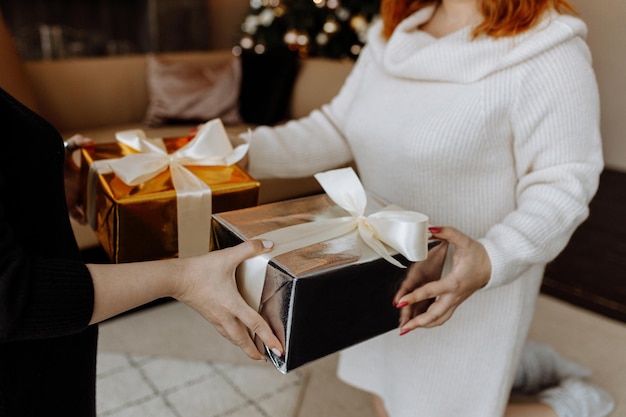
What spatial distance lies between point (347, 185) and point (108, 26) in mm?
4154

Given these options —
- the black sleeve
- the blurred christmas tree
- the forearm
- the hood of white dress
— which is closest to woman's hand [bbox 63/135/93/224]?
the black sleeve

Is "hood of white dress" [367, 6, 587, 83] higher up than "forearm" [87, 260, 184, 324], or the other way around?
"hood of white dress" [367, 6, 587, 83]

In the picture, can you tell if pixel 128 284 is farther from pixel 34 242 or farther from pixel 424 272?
pixel 424 272

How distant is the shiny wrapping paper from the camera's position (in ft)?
2.16

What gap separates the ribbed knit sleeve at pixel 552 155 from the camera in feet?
2.92

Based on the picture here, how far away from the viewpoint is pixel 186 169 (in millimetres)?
901

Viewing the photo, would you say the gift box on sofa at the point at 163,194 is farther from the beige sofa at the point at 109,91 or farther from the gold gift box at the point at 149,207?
the beige sofa at the point at 109,91

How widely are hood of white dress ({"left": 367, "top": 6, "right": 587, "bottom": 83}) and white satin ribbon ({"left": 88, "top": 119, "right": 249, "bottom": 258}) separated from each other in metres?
0.36

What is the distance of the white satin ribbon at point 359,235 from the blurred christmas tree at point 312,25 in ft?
8.58

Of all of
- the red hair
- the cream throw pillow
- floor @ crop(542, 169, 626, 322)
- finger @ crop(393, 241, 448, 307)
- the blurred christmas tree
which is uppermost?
the red hair

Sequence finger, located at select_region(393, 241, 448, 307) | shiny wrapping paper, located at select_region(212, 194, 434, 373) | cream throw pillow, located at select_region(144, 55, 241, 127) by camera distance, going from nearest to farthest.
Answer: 1. shiny wrapping paper, located at select_region(212, 194, 434, 373)
2. finger, located at select_region(393, 241, 448, 307)
3. cream throw pillow, located at select_region(144, 55, 241, 127)

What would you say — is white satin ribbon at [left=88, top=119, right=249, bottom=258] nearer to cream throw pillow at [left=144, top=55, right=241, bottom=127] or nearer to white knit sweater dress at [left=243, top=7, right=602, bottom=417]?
white knit sweater dress at [left=243, top=7, right=602, bottom=417]

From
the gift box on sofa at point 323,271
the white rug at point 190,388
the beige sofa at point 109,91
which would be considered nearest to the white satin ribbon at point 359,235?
the gift box on sofa at point 323,271

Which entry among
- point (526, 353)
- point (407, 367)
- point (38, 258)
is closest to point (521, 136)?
point (407, 367)
